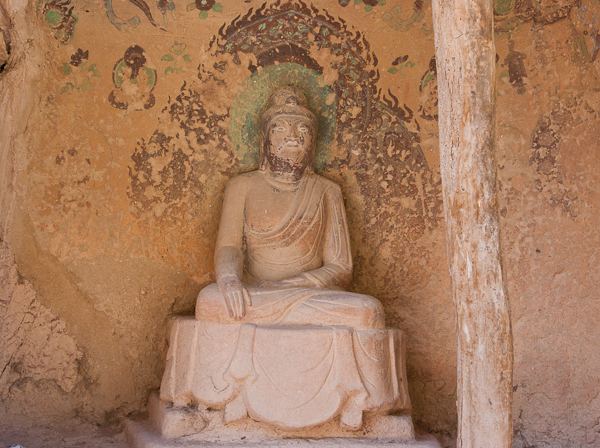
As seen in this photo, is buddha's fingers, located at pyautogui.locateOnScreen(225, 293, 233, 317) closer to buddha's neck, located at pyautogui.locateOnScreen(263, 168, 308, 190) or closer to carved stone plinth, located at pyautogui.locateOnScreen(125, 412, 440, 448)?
carved stone plinth, located at pyautogui.locateOnScreen(125, 412, 440, 448)

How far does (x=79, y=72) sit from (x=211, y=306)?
2012 mm

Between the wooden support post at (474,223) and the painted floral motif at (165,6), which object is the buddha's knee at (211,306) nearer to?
the wooden support post at (474,223)

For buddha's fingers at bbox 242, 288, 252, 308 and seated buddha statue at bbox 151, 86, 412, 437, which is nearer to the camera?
seated buddha statue at bbox 151, 86, 412, 437

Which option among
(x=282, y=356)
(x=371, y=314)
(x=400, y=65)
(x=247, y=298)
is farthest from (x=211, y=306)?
(x=400, y=65)

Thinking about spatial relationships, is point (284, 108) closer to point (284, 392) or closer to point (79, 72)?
point (79, 72)

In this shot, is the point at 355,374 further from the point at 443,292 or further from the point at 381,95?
the point at 381,95

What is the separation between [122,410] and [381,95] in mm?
2937

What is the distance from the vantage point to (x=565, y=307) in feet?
15.1

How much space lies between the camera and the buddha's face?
4.69 m

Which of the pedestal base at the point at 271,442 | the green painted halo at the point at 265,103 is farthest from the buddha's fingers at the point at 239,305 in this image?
the green painted halo at the point at 265,103

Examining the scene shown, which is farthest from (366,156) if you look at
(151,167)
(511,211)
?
(151,167)

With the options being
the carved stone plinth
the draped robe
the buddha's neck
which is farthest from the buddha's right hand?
the buddha's neck

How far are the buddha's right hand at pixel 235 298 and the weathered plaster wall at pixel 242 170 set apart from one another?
33.9 inches

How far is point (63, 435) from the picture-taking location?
4336 millimetres
